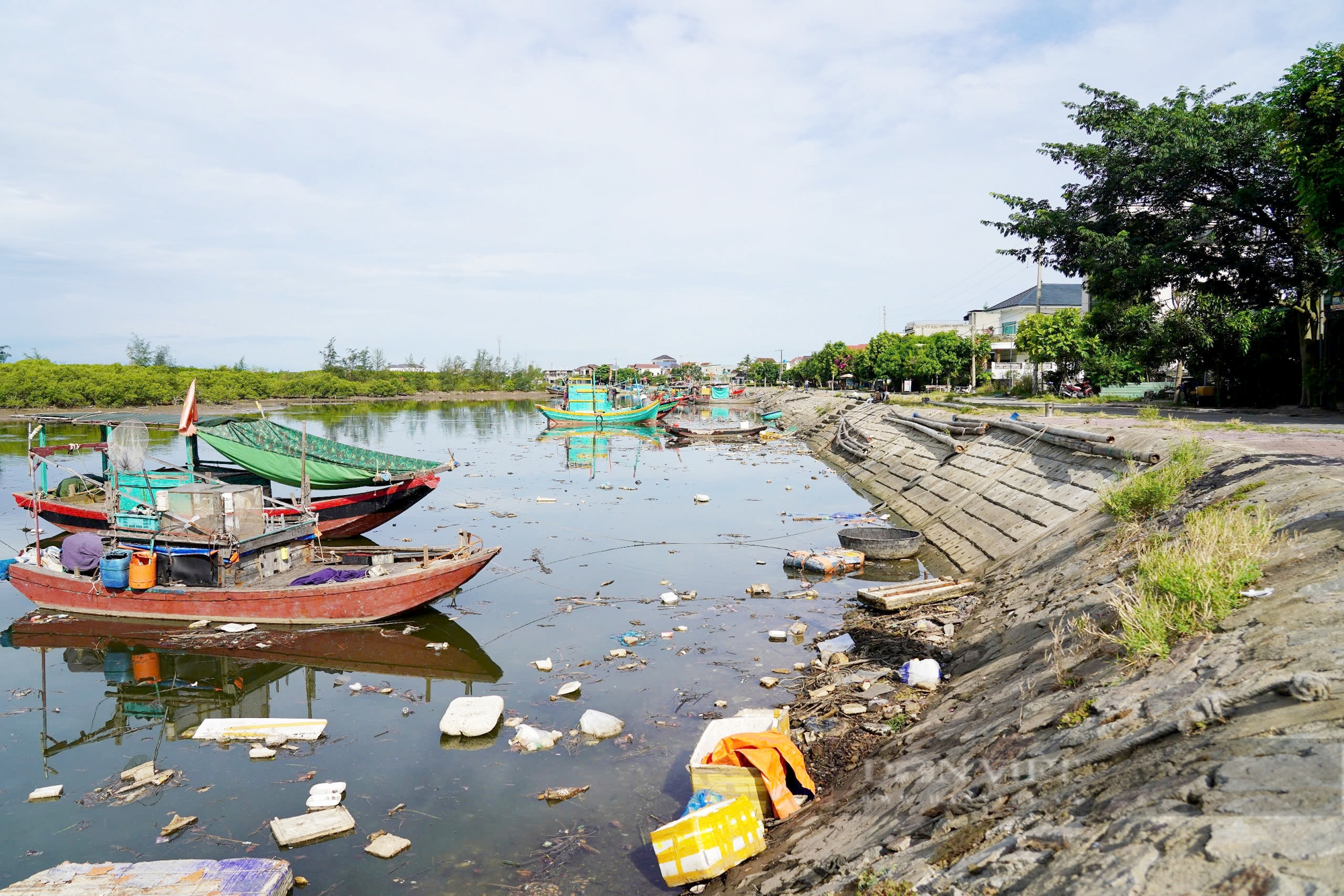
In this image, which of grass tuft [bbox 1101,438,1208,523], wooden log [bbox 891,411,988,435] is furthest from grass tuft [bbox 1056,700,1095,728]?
wooden log [bbox 891,411,988,435]

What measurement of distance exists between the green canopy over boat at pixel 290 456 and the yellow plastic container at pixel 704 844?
14593 millimetres

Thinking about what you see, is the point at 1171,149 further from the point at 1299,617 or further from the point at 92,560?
the point at 92,560

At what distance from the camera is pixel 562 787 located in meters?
7.92

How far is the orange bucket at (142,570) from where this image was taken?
13.0 meters

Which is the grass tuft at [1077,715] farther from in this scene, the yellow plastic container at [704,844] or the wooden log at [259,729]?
the wooden log at [259,729]

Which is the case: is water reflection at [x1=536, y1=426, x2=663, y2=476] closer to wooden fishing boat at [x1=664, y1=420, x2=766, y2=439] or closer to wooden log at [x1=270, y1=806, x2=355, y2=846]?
wooden fishing boat at [x1=664, y1=420, x2=766, y2=439]

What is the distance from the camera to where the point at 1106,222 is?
88.8 feet

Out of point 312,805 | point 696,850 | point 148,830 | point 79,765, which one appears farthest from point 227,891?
point 79,765

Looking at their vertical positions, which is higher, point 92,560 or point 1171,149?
point 1171,149

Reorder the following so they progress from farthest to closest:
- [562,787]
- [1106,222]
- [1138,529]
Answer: [1106,222] < [1138,529] < [562,787]

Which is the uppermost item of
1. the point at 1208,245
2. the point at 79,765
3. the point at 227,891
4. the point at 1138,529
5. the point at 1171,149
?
the point at 1171,149

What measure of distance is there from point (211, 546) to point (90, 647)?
2.57 meters

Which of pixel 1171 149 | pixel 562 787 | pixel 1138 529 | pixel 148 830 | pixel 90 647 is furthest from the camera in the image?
pixel 1171 149

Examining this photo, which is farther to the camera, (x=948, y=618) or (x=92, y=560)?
(x=92, y=560)
